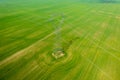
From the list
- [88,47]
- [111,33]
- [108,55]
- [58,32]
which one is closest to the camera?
[108,55]

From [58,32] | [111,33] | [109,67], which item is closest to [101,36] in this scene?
[111,33]

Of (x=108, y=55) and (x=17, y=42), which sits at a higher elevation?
(x=17, y=42)

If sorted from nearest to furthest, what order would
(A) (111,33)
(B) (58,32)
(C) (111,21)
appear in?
1. (B) (58,32)
2. (A) (111,33)
3. (C) (111,21)

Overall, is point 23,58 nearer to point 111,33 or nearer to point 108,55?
point 108,55

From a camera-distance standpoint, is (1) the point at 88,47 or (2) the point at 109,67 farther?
(1) the point at 88,47

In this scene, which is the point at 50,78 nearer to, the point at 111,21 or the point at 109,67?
the point at 109,67

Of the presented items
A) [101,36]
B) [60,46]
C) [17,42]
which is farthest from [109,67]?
[17,42]

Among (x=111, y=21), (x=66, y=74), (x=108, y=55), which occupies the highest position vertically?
(x=66, y=74)
